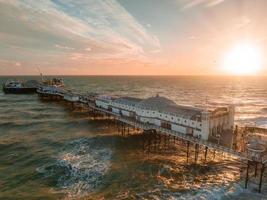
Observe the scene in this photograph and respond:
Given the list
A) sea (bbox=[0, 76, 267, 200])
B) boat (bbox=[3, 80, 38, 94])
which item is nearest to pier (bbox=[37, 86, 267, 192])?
sea (bbox=[0, 76, 267, 200])

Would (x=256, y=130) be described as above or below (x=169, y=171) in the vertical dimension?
above

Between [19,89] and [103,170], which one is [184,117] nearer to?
[103,170]

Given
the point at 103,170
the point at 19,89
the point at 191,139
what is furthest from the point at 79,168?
the point at 19,89

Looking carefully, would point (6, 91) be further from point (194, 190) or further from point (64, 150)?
point (194, 190)

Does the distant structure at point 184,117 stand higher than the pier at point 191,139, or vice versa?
the distant structure at point 184,117

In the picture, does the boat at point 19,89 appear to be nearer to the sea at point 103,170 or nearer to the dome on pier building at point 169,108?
the sea at point 103,170

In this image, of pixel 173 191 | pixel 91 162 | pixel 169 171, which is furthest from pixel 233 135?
pixel 91 162

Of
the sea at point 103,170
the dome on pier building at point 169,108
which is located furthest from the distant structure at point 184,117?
the sea at point 103,170
